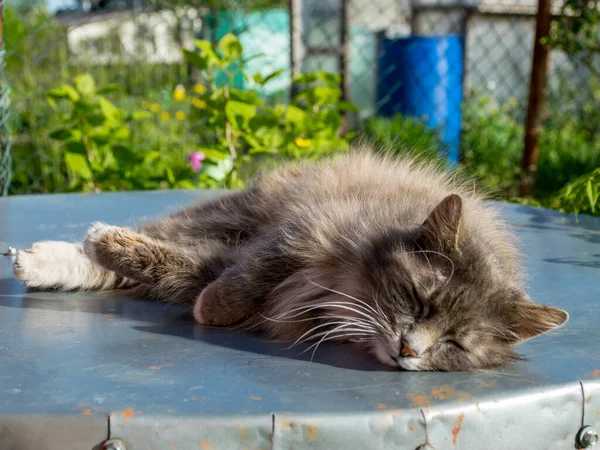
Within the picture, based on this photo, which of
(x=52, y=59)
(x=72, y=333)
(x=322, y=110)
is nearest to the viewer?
(x=72, y=333)

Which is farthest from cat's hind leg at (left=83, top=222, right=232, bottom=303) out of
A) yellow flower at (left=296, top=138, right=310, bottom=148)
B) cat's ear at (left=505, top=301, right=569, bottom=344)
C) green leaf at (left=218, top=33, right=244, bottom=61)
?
yellow flower at (left=296, top=138, right=310, bottom=148)

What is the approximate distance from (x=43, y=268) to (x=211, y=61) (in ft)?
6.36

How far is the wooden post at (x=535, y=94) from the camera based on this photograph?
458 centimetres

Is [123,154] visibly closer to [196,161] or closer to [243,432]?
[196,161]

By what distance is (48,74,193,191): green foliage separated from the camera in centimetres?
363

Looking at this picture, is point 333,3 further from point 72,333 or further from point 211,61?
point 72,333

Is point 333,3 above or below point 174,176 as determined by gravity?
above

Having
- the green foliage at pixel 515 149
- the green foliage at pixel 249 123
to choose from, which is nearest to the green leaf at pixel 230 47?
the green foliage at pixel 249 123

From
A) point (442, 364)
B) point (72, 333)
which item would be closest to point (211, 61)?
point (72, 333)

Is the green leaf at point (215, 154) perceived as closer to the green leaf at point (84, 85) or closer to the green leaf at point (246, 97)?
the green leaf at point (246, 97)

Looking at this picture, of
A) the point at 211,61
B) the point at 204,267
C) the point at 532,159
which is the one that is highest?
the point at 211,61

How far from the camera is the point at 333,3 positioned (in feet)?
21.2

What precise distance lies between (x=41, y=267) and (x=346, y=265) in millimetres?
780

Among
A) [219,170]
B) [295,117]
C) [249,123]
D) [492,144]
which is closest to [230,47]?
[249,123]
